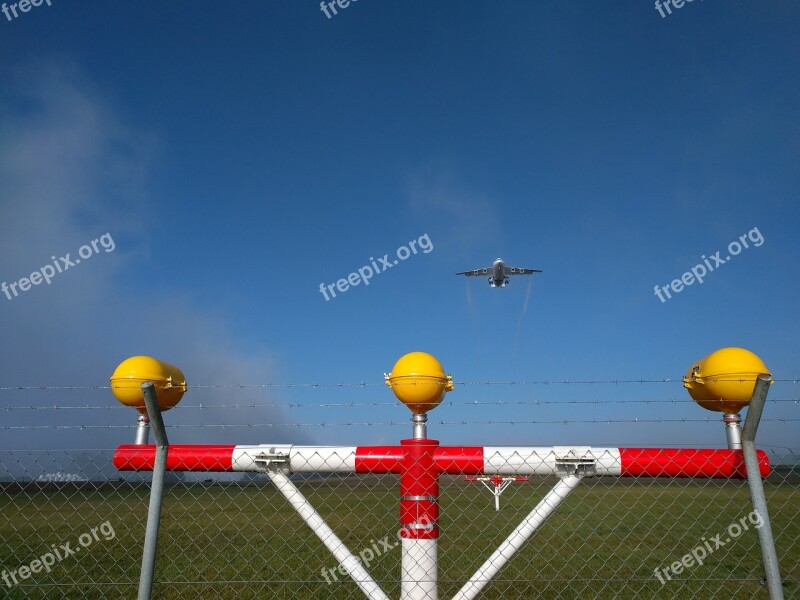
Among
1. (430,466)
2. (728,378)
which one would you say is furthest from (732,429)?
(430,466)

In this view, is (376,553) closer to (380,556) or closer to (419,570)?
(380,556)

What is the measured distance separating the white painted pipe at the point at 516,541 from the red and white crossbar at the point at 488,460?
116 millimetres

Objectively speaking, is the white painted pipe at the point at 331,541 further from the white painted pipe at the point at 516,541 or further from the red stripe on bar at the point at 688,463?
the red stripe on bar at the point at 688,463

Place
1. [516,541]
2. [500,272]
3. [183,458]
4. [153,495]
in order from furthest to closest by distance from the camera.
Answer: [500,272] → [183,458] → [516,541] → [153,495]

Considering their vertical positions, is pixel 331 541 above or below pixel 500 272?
below

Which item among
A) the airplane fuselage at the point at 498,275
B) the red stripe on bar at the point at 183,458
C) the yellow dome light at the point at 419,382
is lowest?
the red stripe on bar at the point at 183,458

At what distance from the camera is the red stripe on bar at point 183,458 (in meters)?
3.10

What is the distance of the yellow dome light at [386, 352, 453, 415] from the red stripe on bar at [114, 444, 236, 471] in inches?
40.0

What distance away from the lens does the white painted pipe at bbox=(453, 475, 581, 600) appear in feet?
9.62

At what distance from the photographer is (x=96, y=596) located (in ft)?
18.1

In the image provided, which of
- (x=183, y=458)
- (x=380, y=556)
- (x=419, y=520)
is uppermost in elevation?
(x=183, y=458)

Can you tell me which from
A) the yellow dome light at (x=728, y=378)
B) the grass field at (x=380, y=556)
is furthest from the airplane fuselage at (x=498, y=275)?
the yellow dome light at (x=728, y=378)

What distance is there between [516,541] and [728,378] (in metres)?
1.50

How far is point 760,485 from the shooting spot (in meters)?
2.71
